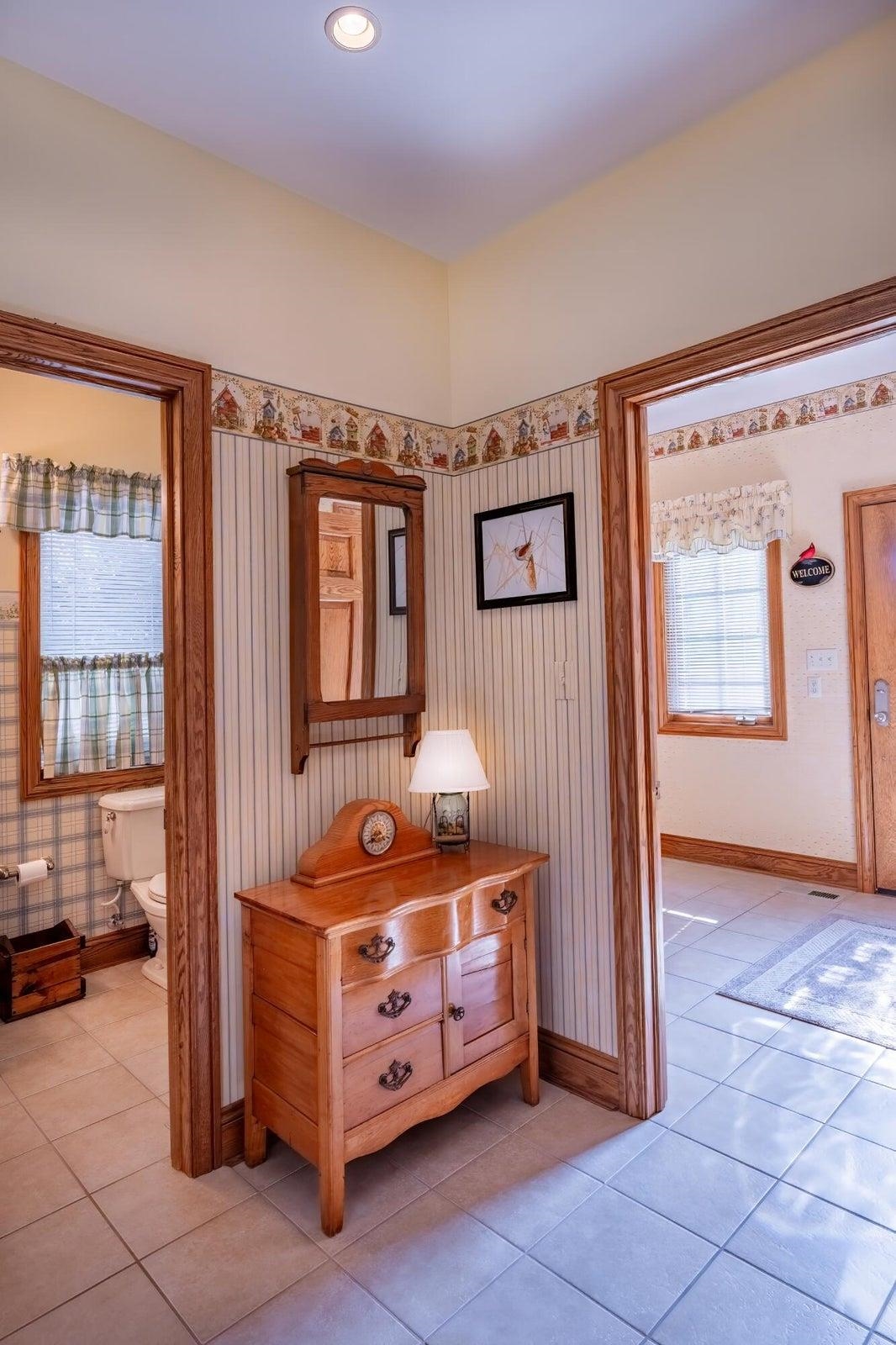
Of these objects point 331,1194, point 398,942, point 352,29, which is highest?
point 352,29

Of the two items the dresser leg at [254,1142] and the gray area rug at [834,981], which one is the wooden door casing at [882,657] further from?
the dresser leg at [254,1142]

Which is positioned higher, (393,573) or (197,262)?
(197,262)

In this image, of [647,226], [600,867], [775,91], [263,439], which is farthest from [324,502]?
[775,91]

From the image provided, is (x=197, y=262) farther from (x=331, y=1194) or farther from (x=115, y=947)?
(x=115, y=947)

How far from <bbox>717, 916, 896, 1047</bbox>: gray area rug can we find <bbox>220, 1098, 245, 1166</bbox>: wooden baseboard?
77.1 inches

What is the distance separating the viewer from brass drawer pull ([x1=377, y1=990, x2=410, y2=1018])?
1941 mm

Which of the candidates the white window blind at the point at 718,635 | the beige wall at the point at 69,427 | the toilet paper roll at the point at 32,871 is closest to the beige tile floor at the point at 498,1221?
the toilet paper roll at the point at 32,871

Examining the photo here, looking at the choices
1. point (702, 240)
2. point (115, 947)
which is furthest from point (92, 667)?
point (702, 240)

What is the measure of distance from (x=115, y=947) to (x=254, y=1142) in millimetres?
1787

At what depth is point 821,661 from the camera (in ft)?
14.4

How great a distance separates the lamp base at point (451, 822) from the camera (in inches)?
96.1

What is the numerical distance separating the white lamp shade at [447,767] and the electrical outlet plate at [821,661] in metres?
2.84

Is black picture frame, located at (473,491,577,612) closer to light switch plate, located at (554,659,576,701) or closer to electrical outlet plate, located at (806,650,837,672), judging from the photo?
light switch plate, located at (554,659,576,701)

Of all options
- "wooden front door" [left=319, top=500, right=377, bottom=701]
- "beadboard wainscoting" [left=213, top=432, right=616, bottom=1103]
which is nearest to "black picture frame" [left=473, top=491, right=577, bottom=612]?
"beadboard wainscoting" [left=213, top=432, right=616, bottom=1103]
